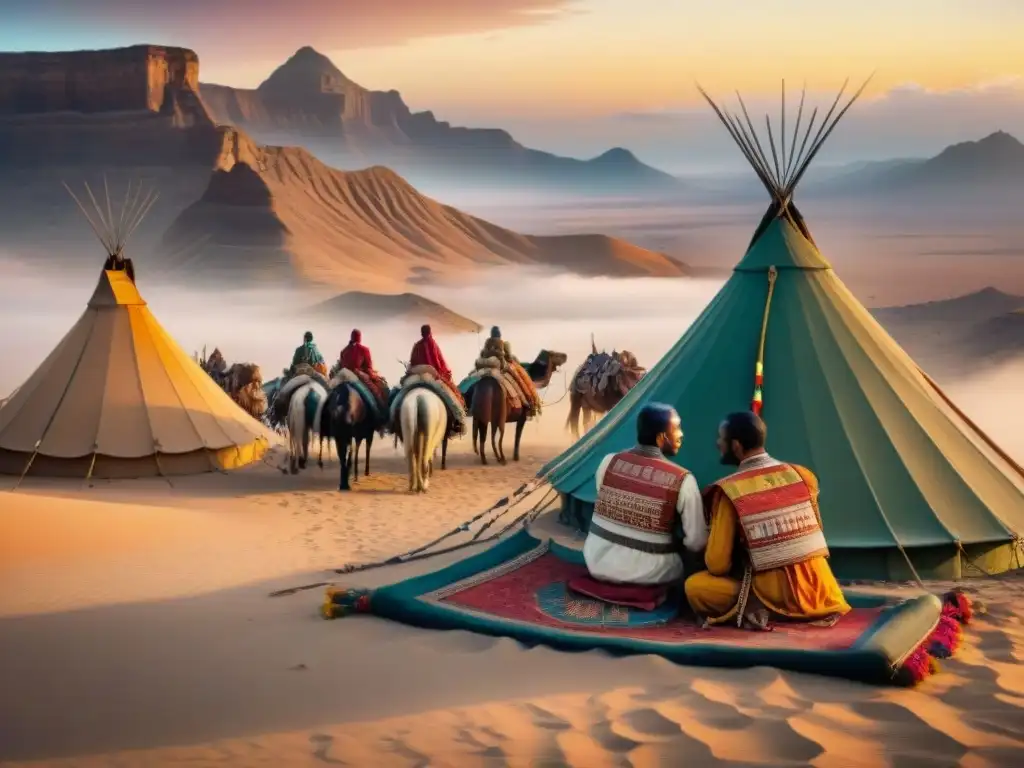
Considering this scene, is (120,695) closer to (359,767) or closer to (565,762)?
(359,767)

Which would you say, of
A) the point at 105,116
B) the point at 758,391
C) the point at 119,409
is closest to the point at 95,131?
the point at 105,116

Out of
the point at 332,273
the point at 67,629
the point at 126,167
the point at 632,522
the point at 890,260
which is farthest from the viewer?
the point at 126,167

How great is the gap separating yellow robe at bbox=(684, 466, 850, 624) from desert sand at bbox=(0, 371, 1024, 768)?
19.3 inches

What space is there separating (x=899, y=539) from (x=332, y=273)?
4795cm

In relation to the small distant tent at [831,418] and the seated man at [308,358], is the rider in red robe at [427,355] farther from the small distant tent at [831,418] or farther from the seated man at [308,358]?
the small distant tent at [831,418]

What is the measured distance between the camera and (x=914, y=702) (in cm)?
470

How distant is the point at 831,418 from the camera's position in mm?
7254

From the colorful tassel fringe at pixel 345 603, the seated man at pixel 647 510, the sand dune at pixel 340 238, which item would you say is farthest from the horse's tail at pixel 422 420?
the sand dune at pixel 340 238

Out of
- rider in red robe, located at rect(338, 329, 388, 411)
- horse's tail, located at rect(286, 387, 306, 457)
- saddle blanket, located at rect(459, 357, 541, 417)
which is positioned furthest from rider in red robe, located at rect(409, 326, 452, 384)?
horse's tail, located at rect(286, 387, 306, 457)

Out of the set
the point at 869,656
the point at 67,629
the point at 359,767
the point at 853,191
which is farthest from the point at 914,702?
the point at 853,191

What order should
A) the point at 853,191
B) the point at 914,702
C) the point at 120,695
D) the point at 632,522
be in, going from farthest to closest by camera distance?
the point at 853,191
the point at 632,522
the point at 120,695
the point at 914,702

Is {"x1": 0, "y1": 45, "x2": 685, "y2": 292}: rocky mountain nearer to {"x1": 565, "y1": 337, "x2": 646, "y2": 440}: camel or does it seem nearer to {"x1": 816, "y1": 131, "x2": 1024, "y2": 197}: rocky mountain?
{"x1": 816, "y1": 131, "x2": 1024, "y2": 197}: rocky mountain

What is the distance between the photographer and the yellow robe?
5426 millimetres

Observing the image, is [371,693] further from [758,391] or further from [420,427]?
[420,427]
